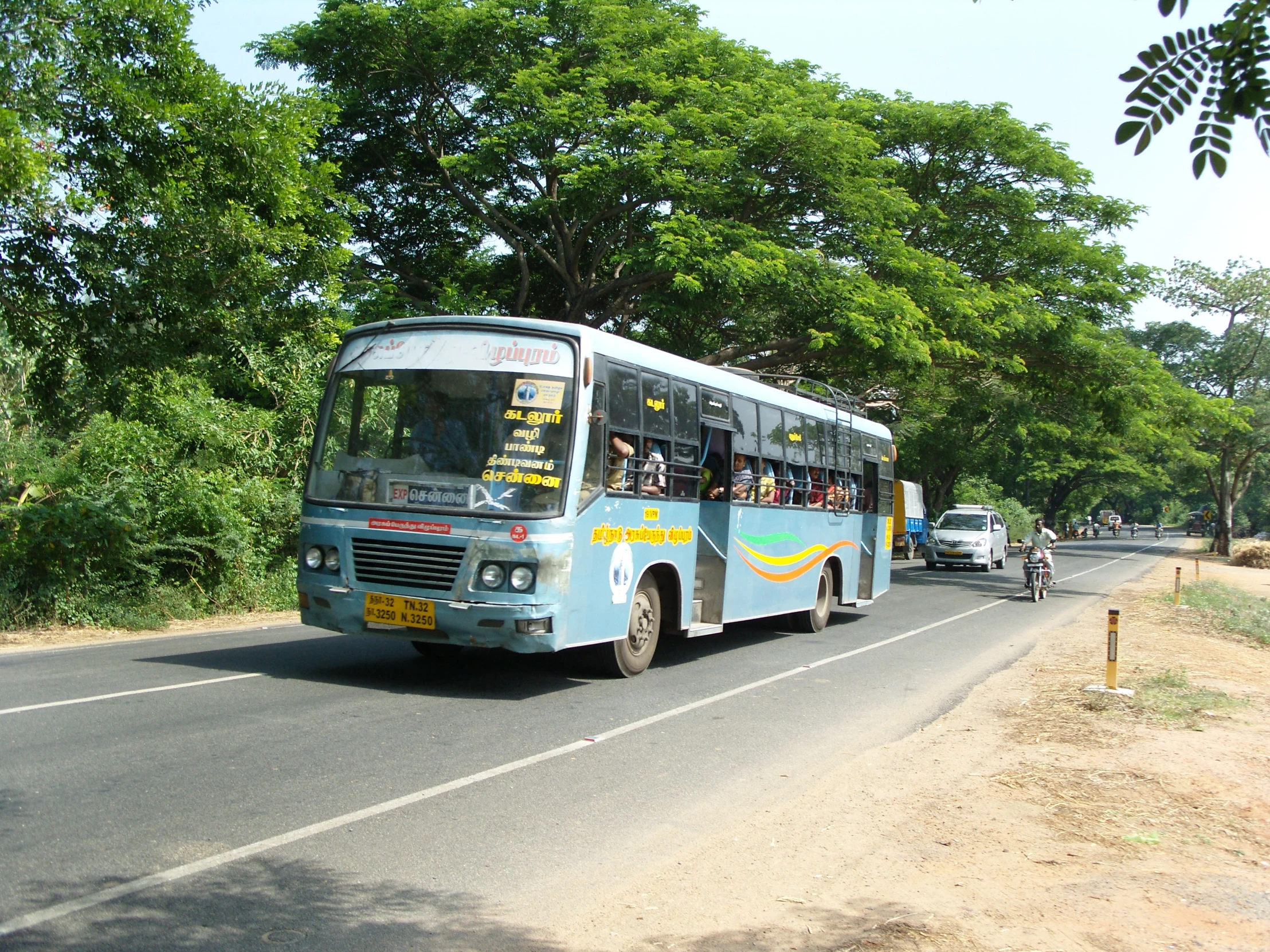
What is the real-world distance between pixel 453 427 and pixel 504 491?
0.75m

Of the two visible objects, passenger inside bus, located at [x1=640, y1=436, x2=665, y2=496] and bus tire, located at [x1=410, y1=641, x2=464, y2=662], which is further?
bus tire, located at [x1=410, y1=641, x2=464, y2=662]

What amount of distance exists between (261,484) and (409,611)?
8.43 meters

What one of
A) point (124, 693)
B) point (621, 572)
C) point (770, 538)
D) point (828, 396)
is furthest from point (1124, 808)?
point (828, 396)

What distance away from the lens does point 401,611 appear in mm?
8891

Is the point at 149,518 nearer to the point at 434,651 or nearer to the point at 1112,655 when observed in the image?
the point at 434,651

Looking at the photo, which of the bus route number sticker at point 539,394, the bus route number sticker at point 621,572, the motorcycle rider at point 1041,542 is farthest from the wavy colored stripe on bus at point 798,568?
the motorcycle rider at point 1041,542

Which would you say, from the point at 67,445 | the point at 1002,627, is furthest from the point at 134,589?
the point at 1002,627

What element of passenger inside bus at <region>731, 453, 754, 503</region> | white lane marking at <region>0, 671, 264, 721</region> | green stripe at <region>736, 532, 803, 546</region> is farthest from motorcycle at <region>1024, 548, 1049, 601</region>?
white lane marking at <region>0, 671, 264, 721</region>

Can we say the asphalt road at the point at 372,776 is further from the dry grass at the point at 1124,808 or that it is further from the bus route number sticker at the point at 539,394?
the bus route number sticker at the point at 539,394

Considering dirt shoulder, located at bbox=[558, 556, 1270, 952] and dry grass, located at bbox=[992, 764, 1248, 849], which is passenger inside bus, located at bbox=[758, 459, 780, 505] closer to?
dirt shoulder, located at bbox=[558, 556, 1270, 952]

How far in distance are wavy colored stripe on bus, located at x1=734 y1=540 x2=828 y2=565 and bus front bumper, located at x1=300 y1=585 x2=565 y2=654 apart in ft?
13.1

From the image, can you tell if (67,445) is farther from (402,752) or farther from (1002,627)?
(1002,627)

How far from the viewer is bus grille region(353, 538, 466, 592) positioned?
8789 mm

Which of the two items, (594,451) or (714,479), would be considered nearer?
(594,451)
